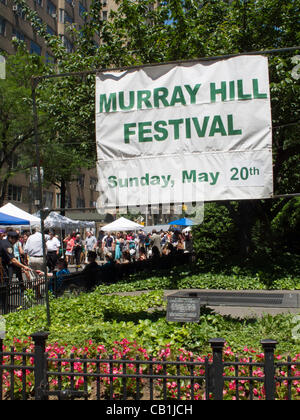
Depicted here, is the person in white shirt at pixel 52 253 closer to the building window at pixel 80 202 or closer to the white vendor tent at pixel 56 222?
the white vendor tent at pixel 56 222

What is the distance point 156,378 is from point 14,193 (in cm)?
4190

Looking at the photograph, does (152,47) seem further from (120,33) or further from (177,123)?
(177,123)

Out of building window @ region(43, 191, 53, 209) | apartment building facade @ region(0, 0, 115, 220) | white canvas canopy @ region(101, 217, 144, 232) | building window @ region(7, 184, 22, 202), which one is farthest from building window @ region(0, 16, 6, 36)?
white canvas canopy @ region(101, 217, 144, 232)

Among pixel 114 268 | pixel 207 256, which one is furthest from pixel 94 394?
pixel 207 256

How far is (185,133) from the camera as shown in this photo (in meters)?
6.08

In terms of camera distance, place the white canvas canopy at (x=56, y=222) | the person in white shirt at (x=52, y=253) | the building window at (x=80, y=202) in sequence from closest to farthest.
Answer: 1. the person in white shirt at (x=52, y=253)
2. the white canvas canopy at (x=56, y=222)
3. the building window at (x=80, y=202)

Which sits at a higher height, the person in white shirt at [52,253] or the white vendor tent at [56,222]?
the white vendor tent at [56,222]

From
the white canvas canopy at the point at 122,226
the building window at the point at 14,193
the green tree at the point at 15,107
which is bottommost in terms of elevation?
the white canvas canopy at the point at 122,226

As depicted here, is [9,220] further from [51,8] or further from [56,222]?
[51,8]

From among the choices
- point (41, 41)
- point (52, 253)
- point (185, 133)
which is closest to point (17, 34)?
point (41, 41)

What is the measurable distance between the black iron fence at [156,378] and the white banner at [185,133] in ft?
6.59

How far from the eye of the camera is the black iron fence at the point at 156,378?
13.3 feet

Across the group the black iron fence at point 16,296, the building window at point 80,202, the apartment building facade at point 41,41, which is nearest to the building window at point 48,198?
the apartment building facade at point 41,41

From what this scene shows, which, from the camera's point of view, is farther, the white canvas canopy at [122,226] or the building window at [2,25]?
the building window at [2,25]
